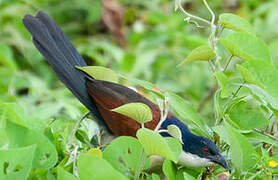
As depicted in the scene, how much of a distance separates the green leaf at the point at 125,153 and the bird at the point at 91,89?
50 cm

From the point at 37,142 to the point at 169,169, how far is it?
399mm

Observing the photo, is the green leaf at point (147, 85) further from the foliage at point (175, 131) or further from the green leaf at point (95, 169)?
the green leaf at point (95, 169)

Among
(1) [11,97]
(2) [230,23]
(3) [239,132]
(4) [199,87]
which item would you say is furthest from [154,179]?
(4) [199,87]

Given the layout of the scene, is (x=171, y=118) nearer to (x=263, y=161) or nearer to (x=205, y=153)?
(x=205, y=153)

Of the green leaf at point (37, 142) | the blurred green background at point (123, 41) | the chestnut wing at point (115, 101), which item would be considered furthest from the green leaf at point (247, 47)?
the blurred green background at point (123, 41)

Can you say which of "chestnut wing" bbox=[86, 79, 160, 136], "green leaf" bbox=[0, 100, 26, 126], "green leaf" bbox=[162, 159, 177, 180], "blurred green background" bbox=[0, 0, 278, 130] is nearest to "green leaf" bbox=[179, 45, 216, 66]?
"green leaf" bbox=[162, 159, 177, 180]

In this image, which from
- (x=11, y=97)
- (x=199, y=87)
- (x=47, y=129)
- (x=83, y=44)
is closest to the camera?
(x=47, y=129)

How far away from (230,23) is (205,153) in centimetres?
45

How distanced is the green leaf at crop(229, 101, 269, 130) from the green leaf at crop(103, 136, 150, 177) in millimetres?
397

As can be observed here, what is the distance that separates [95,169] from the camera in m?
1.36

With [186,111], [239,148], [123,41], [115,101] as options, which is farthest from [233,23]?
[123,41]

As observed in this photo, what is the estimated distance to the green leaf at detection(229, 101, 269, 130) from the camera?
1733mm

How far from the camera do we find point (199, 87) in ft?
15.0

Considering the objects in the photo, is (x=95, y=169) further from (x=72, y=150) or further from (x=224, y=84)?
(x=224, y=84)
